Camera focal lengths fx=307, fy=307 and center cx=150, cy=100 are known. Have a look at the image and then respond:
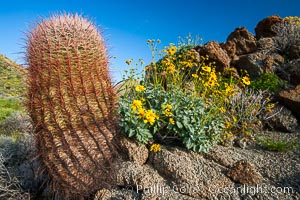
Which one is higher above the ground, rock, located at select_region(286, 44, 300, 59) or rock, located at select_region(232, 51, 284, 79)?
rock, located at select_region(286, 44, 300, 59)

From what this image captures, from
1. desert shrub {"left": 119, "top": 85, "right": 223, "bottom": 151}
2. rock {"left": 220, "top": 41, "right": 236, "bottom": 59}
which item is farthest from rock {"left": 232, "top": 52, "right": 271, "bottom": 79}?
desert shrub {"left": 119, "top": 85, "right": 223, "bottom": 151}

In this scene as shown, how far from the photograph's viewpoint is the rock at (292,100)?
18.9 feet

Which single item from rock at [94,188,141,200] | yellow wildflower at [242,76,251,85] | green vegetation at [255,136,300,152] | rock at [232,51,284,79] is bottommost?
rock at [94,188,141,200]

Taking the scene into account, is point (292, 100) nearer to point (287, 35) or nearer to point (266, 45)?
point (266, 45)

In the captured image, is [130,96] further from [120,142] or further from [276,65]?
[276,65]

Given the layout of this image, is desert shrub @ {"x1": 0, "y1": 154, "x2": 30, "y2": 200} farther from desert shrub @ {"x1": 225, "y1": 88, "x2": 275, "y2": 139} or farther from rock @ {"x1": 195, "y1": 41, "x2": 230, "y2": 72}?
rock @ {"x1": 195, "y1": 41, "x2": 230, "y2": 72}

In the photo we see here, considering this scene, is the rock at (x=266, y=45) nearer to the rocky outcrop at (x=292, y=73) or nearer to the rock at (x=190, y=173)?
the rocky outcrop at (x=292, y=73)

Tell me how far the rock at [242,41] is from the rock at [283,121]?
421cm

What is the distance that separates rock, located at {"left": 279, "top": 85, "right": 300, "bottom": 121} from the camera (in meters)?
5.76

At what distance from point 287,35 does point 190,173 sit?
8.35m

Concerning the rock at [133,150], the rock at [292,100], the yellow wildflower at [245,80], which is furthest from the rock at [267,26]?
the rock at [133,150]

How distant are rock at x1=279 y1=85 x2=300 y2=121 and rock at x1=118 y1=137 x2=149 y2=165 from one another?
3.40 m

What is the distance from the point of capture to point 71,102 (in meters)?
3.28

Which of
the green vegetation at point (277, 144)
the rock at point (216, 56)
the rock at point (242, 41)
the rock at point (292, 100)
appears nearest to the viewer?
the green vegetation at point (277, 144)
